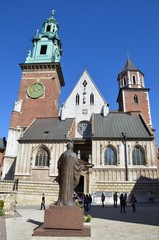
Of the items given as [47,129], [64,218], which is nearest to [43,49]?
[47,129]

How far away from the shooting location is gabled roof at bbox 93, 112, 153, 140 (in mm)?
28534

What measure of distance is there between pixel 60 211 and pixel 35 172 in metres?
21.7

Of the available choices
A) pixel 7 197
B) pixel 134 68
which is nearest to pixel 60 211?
pixel 7 197

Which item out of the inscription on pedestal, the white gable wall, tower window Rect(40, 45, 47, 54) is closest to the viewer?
the inscription on pedestal

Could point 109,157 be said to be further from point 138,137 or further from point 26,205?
point 26,205

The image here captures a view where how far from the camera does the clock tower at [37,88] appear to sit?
3334 centimetres

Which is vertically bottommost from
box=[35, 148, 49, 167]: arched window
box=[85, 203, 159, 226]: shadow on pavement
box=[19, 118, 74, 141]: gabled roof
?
box=[85, 203, 159, 226]: shadow on pavement

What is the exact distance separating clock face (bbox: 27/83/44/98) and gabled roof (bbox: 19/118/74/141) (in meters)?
5.58

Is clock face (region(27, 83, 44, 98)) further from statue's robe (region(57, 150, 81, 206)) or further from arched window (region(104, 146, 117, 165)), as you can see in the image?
statue's robe (region(57, 150, 81, 206))

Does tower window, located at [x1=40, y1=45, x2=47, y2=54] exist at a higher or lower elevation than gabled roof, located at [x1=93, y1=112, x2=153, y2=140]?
higher

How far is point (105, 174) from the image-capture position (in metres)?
25.8

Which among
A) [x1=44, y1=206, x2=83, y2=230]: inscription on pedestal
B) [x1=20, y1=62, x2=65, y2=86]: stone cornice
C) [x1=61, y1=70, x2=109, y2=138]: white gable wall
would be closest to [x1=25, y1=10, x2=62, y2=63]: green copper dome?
[x1=20, y1=62, x2=65, y2=86]: stone cornice

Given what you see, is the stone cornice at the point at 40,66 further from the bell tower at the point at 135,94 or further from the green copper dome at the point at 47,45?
the bell tower at the point at 135,94

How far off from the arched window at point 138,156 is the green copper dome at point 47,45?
2550cm
